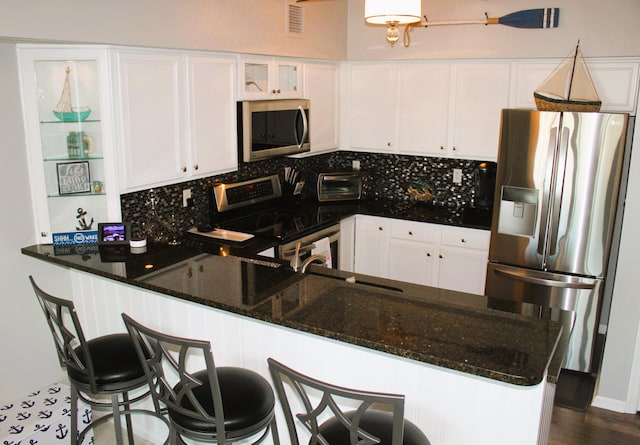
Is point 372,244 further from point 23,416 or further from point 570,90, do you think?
point 23,416

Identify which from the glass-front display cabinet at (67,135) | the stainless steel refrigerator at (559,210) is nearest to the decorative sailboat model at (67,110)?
the glass-front display cabinet at (67,135)

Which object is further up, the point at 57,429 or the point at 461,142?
the point at 461,142

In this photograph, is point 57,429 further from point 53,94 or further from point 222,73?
point 222,73

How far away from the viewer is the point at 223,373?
219cm

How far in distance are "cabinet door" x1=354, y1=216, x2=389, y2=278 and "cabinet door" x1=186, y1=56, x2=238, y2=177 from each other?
1.35m

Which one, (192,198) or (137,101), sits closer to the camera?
(137,101)

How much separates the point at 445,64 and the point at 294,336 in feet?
10.0

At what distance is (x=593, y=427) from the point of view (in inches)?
134

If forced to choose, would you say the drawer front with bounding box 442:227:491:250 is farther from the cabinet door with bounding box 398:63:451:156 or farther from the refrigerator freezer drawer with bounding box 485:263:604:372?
the cabinet door with bounding box 398:63:451:156

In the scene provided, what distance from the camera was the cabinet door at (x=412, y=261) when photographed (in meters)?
4.57

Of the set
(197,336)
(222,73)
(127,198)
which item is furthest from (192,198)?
(197,336)

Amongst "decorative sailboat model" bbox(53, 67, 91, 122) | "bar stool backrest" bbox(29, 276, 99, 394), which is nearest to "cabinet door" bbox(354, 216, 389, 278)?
"decorative sailboat model" bbox(53, 67, 91, 122)

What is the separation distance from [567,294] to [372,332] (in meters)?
2.40

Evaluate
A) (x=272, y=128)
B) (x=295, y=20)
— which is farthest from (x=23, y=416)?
(x=295, y=20)
